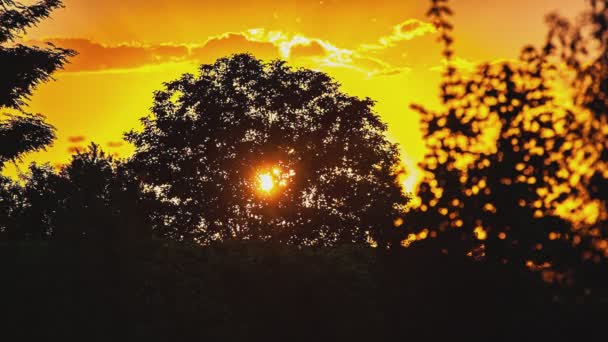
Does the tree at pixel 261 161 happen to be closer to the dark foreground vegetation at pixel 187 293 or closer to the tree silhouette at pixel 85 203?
the tree silhouette at pixel 85 203

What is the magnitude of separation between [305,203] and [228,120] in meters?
7.01

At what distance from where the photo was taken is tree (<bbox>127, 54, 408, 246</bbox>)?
34.5 meters

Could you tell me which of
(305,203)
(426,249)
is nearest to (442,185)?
(426,249)

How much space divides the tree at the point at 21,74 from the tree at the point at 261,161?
12.1m

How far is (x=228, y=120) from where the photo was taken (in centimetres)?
3503

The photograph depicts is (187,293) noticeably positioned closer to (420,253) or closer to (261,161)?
(420,253)

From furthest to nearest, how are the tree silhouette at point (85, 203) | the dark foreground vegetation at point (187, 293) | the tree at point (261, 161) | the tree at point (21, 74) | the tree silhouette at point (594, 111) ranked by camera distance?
the tree at point (261, 161)
the tree at point (21, 74)
the tree silhouette at point (85, 203)
the dark foreground vegetation at point (187, 293)
the tree silhouette at point (594, 111)

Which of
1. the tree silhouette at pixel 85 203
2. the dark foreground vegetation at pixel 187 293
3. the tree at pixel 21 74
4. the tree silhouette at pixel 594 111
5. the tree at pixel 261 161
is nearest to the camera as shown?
the tree silhouette at pixel 594 111

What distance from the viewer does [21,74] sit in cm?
2184

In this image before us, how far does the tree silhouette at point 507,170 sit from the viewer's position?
6488 millimetres

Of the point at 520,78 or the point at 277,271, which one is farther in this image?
the point at 277,271

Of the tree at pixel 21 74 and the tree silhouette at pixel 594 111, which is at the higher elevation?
the tree at pixel 21 74

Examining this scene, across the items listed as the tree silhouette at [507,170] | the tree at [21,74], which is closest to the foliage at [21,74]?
the tree at [21,74]

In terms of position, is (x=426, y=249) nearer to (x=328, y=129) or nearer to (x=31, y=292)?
(x=31, y=292)
